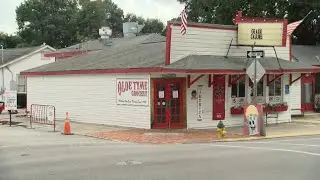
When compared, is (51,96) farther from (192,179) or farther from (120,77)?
(192,179)

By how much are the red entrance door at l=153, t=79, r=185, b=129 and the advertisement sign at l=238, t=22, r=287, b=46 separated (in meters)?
3.94

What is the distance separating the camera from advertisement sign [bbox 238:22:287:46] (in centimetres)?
2478

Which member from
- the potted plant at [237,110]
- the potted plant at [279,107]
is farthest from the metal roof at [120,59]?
the potted plant at [279,107]

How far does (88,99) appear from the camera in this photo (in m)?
26.9

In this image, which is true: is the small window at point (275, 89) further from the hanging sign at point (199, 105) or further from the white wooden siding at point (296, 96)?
the hanging sign at point (199, 105)

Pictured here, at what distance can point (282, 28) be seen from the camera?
25078mm

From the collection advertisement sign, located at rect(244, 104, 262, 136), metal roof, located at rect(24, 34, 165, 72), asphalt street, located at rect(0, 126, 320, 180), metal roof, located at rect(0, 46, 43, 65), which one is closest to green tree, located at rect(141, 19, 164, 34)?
metal roof, located at rect(0, 46, 43, 65)

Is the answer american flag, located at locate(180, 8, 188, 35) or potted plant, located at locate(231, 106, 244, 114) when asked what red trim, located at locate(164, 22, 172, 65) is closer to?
american flag, located at locate(180, 8, 188, 35)

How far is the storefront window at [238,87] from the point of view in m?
24.9

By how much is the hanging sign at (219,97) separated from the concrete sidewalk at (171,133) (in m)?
0.88

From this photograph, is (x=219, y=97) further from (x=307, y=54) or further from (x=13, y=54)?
(x=13, y=54)

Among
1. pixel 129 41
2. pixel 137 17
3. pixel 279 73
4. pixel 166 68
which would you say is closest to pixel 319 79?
pixel 279 73

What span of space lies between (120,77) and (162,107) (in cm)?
278

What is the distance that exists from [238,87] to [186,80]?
10.8ft
